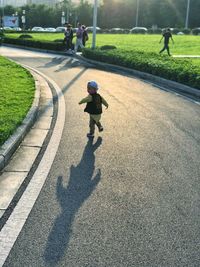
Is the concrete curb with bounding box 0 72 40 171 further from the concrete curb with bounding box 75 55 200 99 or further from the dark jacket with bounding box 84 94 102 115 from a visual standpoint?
the concrete curb with bounding box 75 55 200 99

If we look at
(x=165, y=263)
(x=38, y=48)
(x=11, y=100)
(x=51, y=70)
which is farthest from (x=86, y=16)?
(x=165, y=263)

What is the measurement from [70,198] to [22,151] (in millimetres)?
2143

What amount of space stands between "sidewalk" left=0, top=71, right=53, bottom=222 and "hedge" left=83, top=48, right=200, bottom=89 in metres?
6.45

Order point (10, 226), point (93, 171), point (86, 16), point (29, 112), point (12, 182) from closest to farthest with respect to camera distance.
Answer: point (10, 226), point (12, 182), point (93, 171), point (29, 112), point (86, 16)

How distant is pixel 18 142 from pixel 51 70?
43.2ft

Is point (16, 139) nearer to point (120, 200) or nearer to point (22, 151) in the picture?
point (22, 151)

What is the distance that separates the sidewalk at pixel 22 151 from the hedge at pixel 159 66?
21.1 ft

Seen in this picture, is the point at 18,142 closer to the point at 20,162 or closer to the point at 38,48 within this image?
the point at 20,162

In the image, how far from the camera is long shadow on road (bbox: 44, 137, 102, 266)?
14.4ft

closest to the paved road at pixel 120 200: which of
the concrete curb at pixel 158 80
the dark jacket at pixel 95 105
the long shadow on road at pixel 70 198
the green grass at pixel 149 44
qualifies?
the long shadow on road at pixel 70 198

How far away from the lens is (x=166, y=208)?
5.39m

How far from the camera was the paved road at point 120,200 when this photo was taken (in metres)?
4.33

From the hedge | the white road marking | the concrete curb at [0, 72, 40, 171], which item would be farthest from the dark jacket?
the hedge

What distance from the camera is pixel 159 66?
18.4 meters
